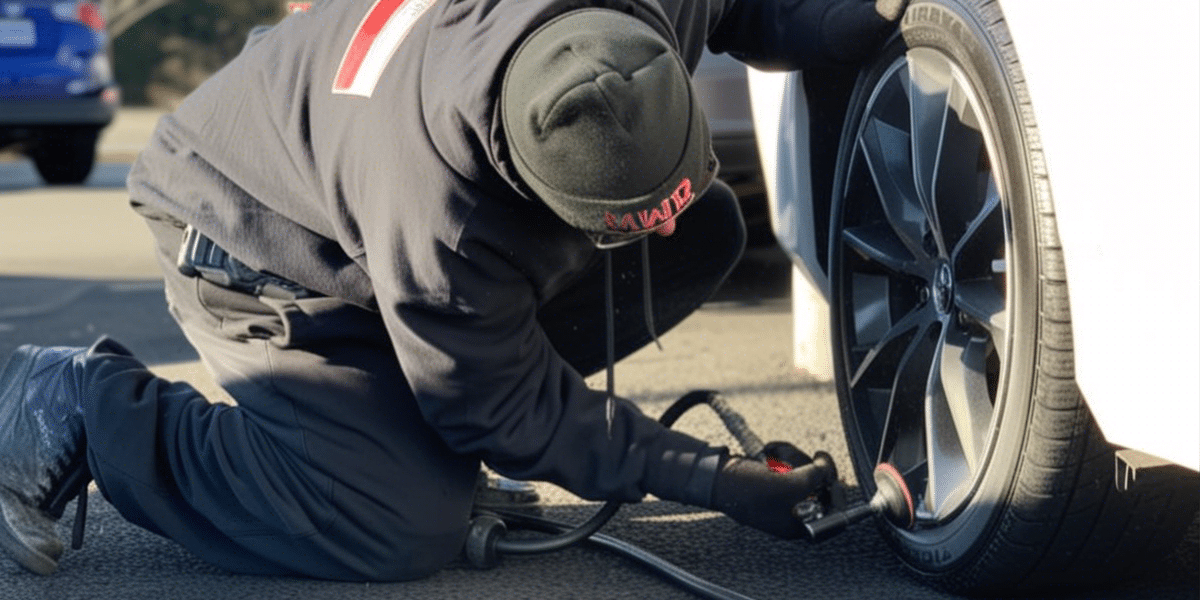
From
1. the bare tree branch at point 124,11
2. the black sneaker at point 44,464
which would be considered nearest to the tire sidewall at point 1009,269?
the black sneaker at point 44,464

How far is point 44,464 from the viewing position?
2.53 meters

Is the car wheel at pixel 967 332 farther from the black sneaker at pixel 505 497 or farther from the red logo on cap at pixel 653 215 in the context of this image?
the black sneaker at pixel 505 497

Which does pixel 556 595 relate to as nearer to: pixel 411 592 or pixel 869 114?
pixel 411 592

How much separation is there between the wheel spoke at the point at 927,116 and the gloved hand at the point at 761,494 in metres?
0.37

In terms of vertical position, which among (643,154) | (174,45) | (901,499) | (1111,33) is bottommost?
(174,45)

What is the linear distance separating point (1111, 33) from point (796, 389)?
2.05 metres

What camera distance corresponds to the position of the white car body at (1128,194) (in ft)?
5.71

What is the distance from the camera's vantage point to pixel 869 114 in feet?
8.25

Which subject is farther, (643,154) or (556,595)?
(556,595)

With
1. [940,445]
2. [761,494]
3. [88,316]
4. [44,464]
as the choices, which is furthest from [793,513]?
[88,316]

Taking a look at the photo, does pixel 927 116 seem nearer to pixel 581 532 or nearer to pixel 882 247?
pixel 882 247

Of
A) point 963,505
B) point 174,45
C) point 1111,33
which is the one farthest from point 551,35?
point 174,45

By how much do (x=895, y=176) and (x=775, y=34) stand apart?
267 millimetres

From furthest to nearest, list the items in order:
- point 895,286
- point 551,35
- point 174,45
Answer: point 174,45
point 895,286
point 551,35
